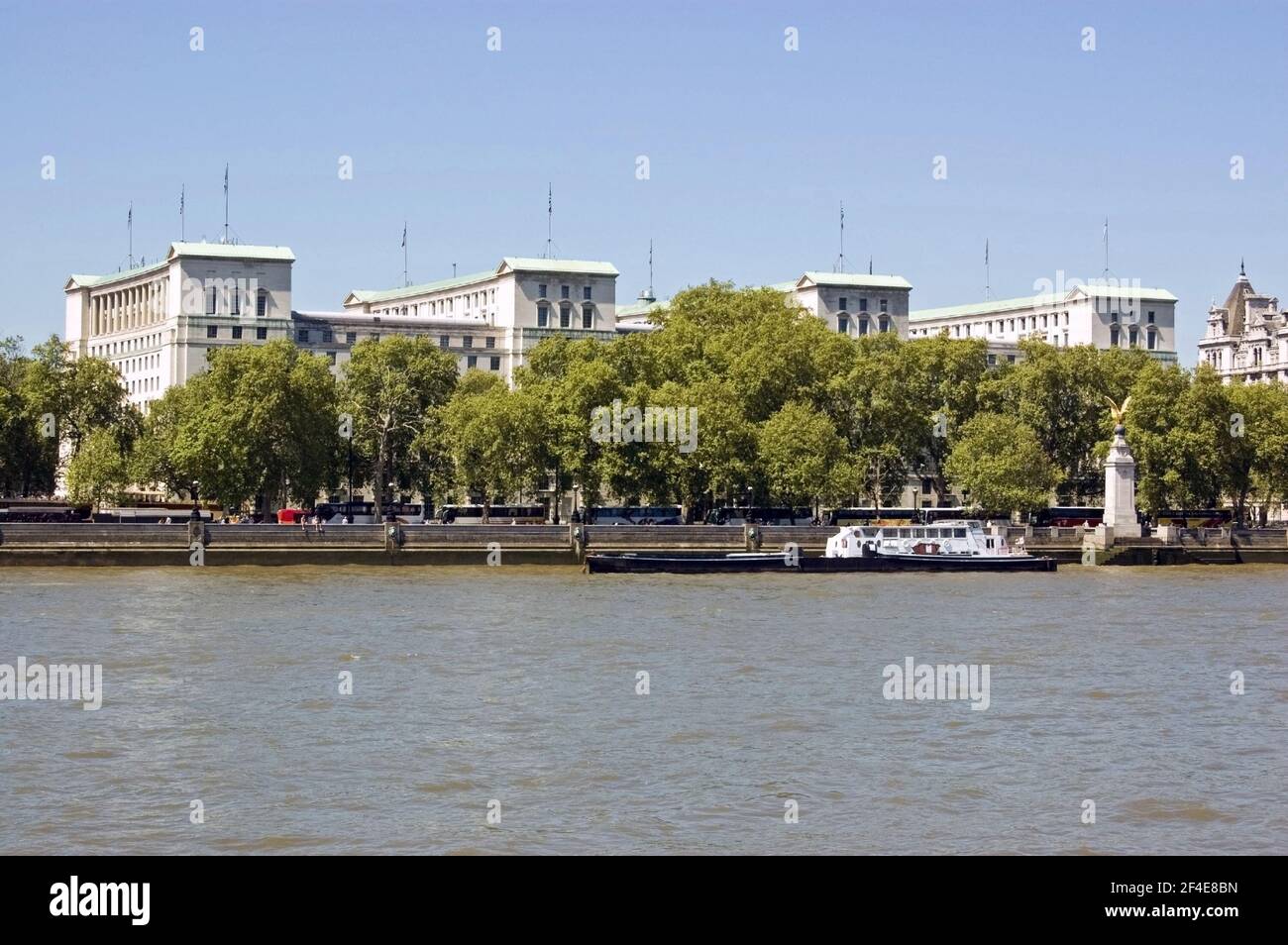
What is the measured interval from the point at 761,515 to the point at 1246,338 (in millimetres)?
80519

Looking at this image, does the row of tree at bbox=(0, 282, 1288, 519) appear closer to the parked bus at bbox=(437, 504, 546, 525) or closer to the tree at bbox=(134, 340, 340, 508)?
the tree at bbox=(134, 340, 340, 508)

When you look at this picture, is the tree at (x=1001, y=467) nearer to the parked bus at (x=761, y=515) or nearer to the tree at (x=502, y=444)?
the parked bus at (x=761, y=515)

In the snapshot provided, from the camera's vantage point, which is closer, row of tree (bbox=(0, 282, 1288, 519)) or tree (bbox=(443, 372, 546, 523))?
row of tree (bbox=(0, 282, 1288, 519))

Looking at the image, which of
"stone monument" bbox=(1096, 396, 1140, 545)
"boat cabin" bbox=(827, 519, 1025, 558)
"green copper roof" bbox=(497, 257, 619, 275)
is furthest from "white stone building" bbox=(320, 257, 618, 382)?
"boat cabin" bbox=(827, 519, 1025, 558)

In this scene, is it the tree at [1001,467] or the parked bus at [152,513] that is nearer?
the parked bus at [152,513]

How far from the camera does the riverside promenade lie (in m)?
86.1

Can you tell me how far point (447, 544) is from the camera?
9238 cm

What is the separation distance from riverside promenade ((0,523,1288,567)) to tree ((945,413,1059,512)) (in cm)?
545

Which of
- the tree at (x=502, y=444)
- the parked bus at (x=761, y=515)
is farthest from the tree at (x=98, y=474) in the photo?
the parked bus at (x=761, y=515)


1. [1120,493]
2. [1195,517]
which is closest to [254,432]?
[1120,493]

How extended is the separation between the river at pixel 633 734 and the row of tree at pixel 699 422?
41.9 m

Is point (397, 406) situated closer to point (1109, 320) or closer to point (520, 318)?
point (520, 318)

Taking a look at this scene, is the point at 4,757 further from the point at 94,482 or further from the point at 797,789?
the point at 94,482

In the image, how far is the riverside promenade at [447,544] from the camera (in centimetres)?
8606
